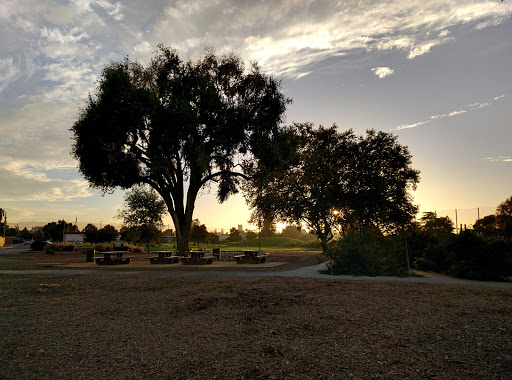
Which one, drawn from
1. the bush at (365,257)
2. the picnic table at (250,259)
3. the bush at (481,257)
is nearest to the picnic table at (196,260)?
the picnic table at (250,259)

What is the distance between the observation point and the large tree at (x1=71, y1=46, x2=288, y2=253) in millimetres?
22750

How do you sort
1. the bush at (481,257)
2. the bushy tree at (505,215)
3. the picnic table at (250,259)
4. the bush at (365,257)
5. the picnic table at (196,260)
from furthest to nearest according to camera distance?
the bushy tree at (505,215) < the picnic table at (250,259) < the picnic table at (196,260) < the bush at (365,257) < the bush at (481,257)

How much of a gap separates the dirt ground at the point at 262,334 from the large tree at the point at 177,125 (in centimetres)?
1464

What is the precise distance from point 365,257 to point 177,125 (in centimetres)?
1459

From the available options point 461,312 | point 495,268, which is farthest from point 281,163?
point 461,312

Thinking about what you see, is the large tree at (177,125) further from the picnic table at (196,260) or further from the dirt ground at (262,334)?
the dirt ground at (262,334)

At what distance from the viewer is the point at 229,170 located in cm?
2636

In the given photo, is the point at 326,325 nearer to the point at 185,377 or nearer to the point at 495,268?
the point at 185,377

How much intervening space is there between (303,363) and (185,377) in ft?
4.86

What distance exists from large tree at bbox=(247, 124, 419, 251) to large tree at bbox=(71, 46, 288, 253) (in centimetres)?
225

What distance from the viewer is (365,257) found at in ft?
46.5

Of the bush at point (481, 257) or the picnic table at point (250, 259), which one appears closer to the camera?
the bush at point (481, 257)

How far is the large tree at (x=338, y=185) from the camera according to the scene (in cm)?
2255

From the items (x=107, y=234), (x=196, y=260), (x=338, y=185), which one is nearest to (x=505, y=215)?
(x=338, y=185)
